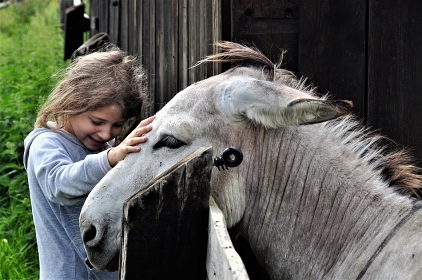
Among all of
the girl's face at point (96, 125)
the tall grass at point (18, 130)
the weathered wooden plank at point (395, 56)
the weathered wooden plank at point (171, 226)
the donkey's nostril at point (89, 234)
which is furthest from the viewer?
the tall grass at point (18, 130)

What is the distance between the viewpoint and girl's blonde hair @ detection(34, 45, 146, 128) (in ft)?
14.5

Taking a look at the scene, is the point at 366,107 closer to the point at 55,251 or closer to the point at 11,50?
the point at 55,251

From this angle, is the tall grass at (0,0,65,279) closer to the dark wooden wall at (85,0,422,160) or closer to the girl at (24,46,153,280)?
the girl at (24,46,153,280)

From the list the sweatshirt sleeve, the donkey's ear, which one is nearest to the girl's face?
the sweatshirt sleeve

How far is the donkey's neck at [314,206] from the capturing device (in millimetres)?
3607

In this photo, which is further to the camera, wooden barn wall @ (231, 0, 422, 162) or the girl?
wooden barn wall @ (231, 0, 422, 162)

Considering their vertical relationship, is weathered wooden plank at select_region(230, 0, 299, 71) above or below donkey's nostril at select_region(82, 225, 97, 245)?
above

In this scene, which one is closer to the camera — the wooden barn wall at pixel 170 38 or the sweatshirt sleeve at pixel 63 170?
the sweatshirt sleeve at pixel 63 170

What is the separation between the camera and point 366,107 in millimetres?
4781

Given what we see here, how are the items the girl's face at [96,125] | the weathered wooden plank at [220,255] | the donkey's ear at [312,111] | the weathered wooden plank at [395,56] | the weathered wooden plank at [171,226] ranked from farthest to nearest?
the weathered wooden plank at [395,56]
the girl's face at [96,125]
the donkey's ear at [312,111]
the weathered wooden plank at [171,226]
the weathered wooden plank at [220,255]

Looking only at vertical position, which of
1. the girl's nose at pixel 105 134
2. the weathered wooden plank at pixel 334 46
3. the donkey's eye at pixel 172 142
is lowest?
the girl's nose at pixel 105 134

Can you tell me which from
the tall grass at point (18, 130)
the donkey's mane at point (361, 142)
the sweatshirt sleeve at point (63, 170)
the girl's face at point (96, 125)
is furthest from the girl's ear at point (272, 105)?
the tall grass at point (18, 130)

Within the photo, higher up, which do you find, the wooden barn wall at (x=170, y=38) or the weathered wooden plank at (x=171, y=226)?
the wooden barn wall at (x=170, y=38)

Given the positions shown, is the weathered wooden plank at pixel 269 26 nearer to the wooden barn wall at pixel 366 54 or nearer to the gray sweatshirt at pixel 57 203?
the wooden barn wall at pixel 366 54
